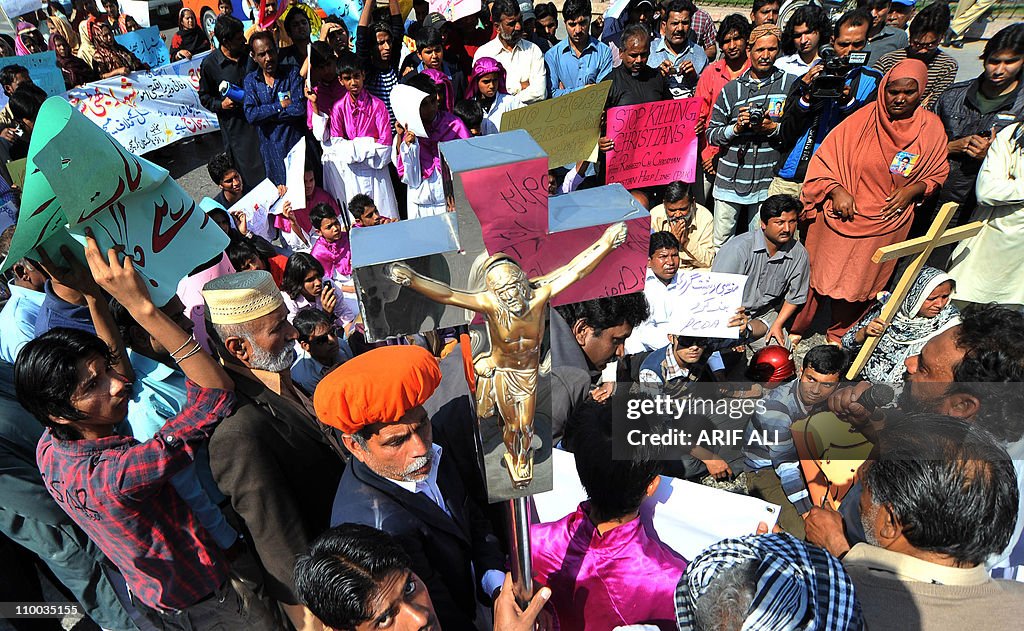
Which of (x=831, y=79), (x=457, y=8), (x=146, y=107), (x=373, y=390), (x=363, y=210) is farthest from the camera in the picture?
(x=146, y=107)

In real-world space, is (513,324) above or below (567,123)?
above

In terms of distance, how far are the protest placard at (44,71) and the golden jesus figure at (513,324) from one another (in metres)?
8.18

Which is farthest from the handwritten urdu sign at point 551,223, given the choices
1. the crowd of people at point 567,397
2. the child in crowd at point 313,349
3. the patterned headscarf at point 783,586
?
the child in crowd at point 313,349

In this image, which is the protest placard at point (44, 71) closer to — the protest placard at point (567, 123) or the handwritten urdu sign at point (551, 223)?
the protest placard at point (567, 123)

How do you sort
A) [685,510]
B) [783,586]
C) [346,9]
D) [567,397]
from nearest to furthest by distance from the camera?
[783,586], [685,510], [567,397], [346,9]

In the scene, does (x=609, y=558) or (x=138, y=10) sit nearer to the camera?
(x=609, y=558)

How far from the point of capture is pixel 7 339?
3072 mm

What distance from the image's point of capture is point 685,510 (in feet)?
8.48

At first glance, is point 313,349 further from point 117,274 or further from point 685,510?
point 685,510

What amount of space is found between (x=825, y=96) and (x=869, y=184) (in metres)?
1.12

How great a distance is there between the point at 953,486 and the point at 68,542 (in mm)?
3112

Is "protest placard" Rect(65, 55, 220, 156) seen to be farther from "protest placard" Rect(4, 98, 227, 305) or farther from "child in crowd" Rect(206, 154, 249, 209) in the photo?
"protest placard" Rect(4, 98, 227, 305)

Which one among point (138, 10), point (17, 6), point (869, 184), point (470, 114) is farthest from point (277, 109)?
point (17, 6)

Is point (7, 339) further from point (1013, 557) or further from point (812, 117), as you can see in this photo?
point (812, 117)
